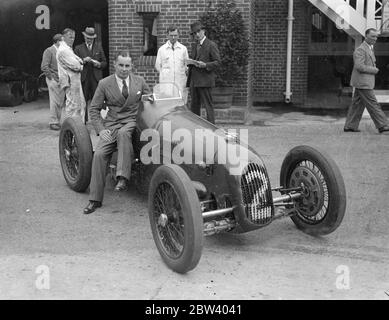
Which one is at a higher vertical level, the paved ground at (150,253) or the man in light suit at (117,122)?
the man in light suit at (117,122)

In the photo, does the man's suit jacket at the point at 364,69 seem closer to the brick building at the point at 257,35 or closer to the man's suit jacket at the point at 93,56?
the brick building at the point at 257,35

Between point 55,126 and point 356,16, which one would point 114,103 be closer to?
point 55,126

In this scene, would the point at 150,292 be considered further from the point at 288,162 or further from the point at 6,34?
the point at 6,34

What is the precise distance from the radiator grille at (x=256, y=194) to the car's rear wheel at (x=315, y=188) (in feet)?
1.60

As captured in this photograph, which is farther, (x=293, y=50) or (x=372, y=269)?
(x=293, y=50)

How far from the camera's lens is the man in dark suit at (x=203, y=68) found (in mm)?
10391

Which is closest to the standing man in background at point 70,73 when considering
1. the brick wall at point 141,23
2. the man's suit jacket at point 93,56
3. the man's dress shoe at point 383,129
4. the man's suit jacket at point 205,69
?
the man's suit jacket at point 93,56

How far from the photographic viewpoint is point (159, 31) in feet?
41.1

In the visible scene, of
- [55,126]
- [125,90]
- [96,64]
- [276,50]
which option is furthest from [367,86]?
[55,126]

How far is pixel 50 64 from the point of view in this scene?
1123 centimetres

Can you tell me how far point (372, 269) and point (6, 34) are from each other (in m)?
16.1

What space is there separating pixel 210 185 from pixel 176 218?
1.81ft

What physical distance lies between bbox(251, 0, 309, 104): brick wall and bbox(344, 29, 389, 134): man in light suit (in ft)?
13.0
